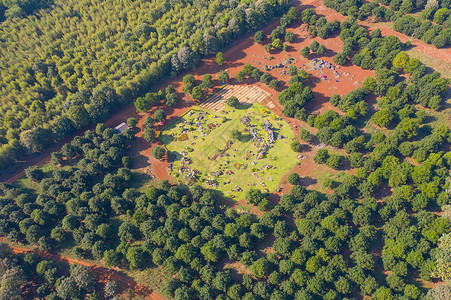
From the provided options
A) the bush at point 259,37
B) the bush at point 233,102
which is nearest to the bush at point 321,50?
the bush at point 259,37

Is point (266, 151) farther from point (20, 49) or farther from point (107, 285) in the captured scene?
point (20, 49)

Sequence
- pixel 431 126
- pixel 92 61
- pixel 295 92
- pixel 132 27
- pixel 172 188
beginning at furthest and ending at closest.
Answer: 1. pixel 132 27
2. pixel 92 61
3. pixel 295 92
4. pixel 431 126
5. pixel 172 188

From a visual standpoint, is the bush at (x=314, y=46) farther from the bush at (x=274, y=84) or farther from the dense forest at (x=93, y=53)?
the dense forest at (x=93, y=53)

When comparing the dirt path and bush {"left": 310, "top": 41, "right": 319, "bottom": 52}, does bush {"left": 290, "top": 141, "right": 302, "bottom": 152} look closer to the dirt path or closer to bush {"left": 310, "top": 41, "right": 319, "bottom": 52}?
bush {"left": 310, "top": 41, "right": 319, "bottom": 52}

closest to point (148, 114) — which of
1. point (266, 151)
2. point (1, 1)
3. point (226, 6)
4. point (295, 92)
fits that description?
point (266, 151)

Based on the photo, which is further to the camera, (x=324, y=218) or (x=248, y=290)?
(x=324, y=218)

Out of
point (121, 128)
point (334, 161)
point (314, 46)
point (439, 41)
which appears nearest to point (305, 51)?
point (314, 46)

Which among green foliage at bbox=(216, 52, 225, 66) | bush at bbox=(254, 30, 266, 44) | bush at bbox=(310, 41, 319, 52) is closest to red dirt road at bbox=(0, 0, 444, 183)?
bush at bbox=(254, 30, 266, 44)
